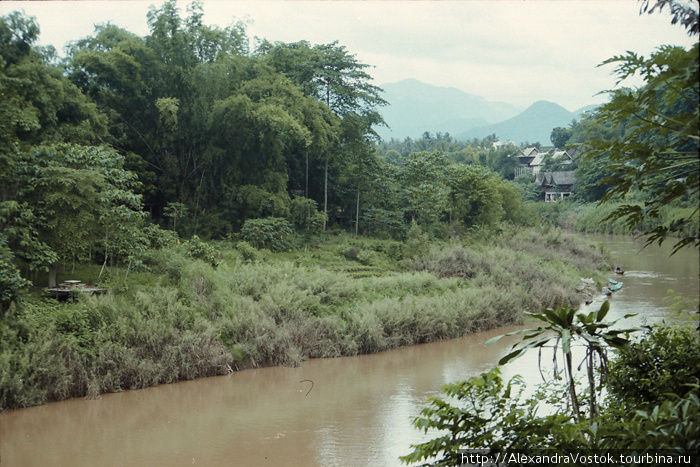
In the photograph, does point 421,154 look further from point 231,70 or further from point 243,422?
point 243,422

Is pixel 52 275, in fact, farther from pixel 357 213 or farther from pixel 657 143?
pixel 357 213

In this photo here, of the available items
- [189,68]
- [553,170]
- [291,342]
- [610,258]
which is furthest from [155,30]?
[553,170]

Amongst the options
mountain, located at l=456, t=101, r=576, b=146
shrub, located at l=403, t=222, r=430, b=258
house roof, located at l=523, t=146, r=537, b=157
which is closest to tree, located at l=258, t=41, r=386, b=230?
shrub, located at l=403, t=222, r=430, b=258

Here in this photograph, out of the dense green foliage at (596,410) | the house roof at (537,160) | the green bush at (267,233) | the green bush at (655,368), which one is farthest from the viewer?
the house roof at (537,160)

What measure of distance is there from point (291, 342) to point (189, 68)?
342 inches

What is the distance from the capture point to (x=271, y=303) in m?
11.1

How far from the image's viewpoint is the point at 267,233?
15.4 m

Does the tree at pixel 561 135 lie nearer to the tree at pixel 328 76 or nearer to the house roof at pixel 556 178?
the house roof at pixel 556 178

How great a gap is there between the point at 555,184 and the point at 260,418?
1359 inches

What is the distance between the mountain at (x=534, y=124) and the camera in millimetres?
121975

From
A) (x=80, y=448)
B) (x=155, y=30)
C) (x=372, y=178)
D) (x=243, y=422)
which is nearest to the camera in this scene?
(x=80, y=448)

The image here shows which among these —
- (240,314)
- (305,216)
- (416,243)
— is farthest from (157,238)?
(416,243)

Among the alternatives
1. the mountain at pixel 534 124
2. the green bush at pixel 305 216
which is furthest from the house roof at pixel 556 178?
the mountain at pixel 534 124

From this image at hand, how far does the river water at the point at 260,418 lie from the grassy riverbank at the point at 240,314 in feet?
1.07
